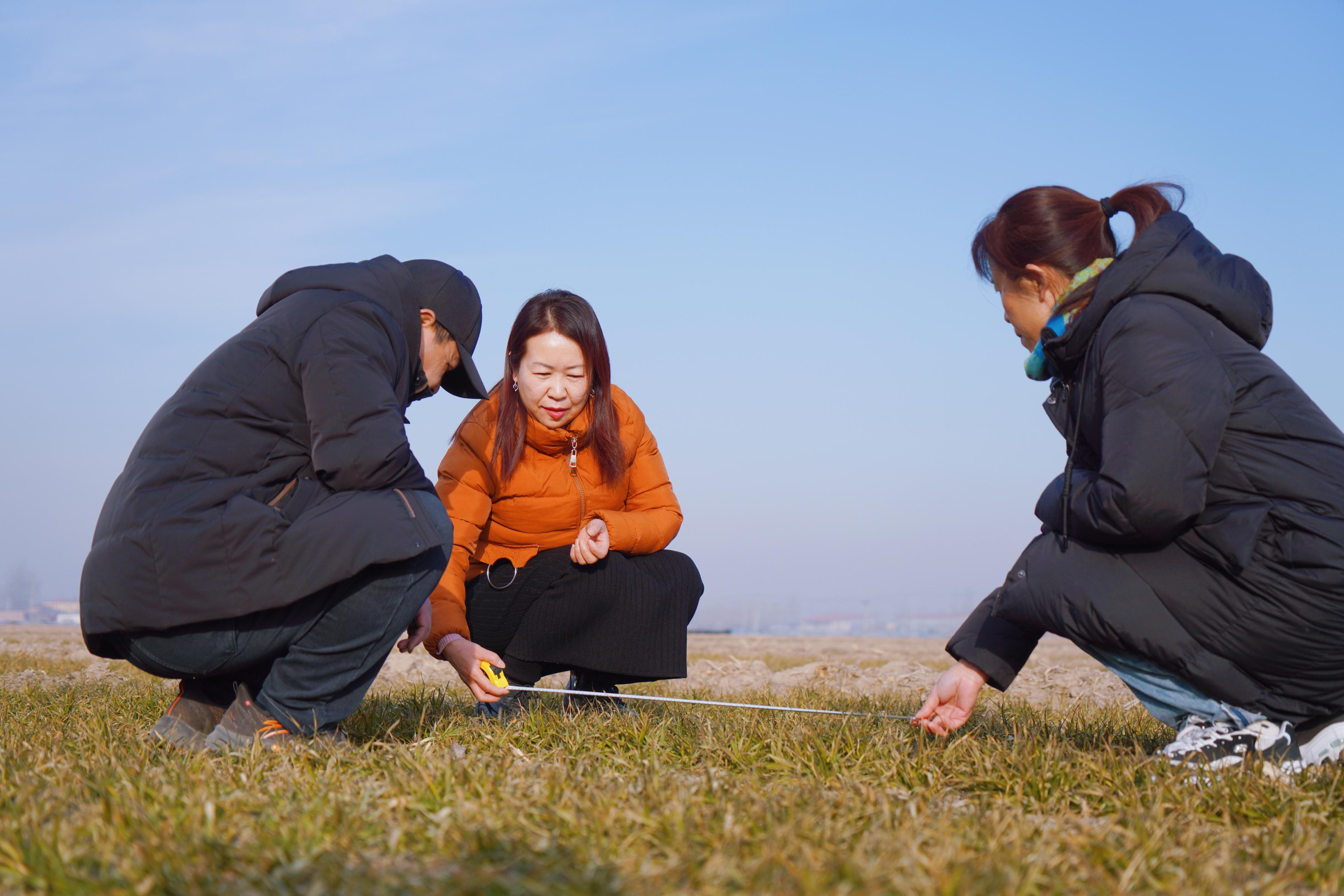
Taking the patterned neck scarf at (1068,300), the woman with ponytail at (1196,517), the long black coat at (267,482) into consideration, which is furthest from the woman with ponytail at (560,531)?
the patterned neck scarf at (1068,300)

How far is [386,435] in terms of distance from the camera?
324cm

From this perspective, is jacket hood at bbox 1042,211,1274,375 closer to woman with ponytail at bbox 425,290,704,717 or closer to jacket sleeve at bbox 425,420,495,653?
woman with ponytail at bbox 425,290,704,717

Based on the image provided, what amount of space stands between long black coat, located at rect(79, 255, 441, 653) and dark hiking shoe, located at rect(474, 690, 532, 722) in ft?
4.30

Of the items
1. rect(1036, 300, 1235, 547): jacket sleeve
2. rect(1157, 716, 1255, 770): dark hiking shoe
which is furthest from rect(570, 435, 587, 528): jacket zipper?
rect(1157, 716, 1255, 770): dark hiking shoe

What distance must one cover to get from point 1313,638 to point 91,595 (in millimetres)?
3585

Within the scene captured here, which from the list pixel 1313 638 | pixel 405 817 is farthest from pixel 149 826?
pixel 1313 638

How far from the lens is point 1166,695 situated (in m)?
3.13

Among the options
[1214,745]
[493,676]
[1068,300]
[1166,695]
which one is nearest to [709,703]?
[493,676]

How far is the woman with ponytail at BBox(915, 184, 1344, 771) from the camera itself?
9.49 feet

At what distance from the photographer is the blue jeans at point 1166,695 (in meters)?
3.04

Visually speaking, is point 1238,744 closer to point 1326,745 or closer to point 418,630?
point 1326,745

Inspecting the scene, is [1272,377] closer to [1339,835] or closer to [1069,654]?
[1339,835]

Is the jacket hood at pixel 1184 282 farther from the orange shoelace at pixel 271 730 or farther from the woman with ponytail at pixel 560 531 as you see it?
the orange shoelace at pixel 271 730

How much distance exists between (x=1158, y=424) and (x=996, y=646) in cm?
94
